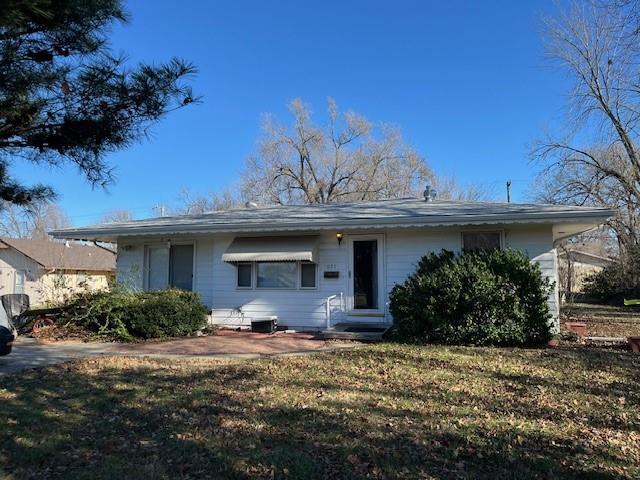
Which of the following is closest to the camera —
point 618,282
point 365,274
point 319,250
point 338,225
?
point 338,225

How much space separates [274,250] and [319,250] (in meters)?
1.08

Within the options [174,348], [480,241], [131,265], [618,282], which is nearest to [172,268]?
[131,265]

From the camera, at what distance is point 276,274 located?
1238 cm

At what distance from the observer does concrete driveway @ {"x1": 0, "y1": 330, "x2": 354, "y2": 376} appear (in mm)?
8070

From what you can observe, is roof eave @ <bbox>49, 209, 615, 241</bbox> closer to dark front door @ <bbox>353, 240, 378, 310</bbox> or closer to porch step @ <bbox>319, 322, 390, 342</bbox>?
dark front door @ <bbox>353, 240, 378, 310</bbox>

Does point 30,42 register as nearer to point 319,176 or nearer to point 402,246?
point 402,246

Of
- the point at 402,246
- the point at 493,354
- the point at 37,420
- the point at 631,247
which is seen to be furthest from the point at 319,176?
the point at 37,420

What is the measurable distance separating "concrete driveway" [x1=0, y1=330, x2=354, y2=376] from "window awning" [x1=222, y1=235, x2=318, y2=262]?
6.12 ft

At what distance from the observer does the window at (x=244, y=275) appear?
1256 centimetres

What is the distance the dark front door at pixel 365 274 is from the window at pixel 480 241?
2.02 m

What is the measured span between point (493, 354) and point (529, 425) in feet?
12.1

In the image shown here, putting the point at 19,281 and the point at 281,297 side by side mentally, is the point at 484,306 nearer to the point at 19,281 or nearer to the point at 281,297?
the point at 281,297

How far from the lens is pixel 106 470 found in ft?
12.2

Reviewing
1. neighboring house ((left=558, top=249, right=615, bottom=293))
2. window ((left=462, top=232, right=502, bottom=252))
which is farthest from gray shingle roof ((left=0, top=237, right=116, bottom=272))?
neighboring house ((left=558, top=249, right=615, bottom=293))
